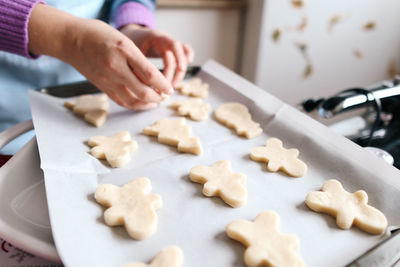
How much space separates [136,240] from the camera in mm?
452

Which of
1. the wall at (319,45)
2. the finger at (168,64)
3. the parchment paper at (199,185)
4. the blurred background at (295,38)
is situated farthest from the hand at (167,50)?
the wall at (319,45)

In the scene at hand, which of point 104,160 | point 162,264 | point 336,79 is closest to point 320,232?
point 162,264

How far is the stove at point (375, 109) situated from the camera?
1.99 ft

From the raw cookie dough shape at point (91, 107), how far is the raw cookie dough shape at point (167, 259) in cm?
38

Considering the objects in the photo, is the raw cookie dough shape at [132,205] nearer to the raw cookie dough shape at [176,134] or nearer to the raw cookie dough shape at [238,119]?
the raw cookie dough shape at [176,134]

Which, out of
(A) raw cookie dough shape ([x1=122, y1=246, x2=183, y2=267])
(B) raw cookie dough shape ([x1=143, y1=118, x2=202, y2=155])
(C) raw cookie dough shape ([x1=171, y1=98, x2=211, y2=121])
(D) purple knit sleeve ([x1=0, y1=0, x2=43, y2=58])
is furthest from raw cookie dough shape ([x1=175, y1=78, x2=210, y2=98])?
(A) raw cookie dough shape ([x1=122, y1=246, x2=183, y2=267])

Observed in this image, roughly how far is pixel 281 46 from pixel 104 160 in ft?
3.79

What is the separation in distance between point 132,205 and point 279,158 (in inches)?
10.9

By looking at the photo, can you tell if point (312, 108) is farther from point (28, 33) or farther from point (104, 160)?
point (28, 33)

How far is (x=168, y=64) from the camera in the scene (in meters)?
0.78

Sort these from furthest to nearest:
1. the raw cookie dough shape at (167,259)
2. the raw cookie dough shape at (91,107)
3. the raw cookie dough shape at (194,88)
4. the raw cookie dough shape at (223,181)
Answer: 1. the raw cookie dough shape at (194,88)
2. the raw cookie dough shape at (91,107)
3. the raw cookie dough shape at (223,181)
4. the raw cookie dough shape at (167,259)

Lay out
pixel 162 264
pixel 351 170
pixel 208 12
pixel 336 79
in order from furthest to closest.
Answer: pixel 336 79 < pixel 208 12 < pixel 351 170 < pixel 162 264

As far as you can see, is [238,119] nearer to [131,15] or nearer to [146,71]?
[146,71]

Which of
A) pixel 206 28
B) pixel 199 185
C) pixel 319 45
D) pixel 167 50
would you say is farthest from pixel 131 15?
pixel 319 45
